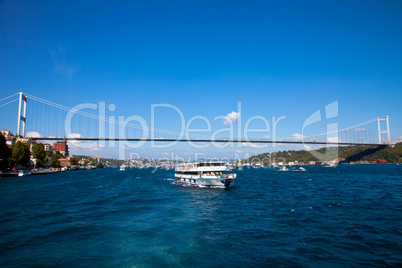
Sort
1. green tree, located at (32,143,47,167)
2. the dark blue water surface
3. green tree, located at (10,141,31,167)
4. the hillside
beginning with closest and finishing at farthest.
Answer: the dark blue water surface → green tree, located at (10,141,31,167) → green tree, located at (32,143,47,167) → the hillside

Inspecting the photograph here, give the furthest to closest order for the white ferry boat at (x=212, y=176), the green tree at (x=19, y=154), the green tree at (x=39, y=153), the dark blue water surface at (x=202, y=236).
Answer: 1. the green tree at (x=39, y=153)
2. the green tree at (x=19, y=154)
3. the white ferry boat at (x=212, y=176)
4. the dark blue water surface at (x=202, y=236)

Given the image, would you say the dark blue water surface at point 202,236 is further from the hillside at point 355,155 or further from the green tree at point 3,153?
the hillside at point 355,155

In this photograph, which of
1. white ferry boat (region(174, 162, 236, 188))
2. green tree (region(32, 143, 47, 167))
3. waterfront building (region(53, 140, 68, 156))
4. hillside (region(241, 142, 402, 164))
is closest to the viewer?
→ white ferry boat (region(174, 162, 236, 188))

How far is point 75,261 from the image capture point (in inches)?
326

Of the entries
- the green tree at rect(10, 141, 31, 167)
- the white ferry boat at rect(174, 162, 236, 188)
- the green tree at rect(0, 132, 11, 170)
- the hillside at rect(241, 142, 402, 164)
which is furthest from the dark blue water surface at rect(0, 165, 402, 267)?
the hillside at rect(241, 142, 402, 164)

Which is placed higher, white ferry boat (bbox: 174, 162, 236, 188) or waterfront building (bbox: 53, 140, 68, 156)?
waterfront building (bbox: 53, 140, 68, 156)

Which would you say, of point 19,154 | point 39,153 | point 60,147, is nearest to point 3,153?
point 19,154

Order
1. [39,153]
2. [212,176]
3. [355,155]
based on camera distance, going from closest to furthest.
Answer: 1. [212,176]
2. [39,153]
3. [355,155]

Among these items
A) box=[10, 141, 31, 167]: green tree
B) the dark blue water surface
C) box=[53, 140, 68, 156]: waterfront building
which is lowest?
the dark blue water surface

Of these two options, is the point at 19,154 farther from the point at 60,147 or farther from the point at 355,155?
the point at 355,155

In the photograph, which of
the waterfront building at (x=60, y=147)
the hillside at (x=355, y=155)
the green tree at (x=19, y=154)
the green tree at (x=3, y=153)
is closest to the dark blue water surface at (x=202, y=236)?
the green tree at (x=3, y=153)

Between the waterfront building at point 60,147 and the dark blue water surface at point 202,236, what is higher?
the waterfront building at point 60,147

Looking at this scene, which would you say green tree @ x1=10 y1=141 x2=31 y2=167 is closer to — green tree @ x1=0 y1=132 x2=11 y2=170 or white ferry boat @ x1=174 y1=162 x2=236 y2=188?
green tree @ x1=0 y1=132 x2=11 y2=170

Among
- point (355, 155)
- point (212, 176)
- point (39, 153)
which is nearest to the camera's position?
point (212, 176)
